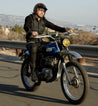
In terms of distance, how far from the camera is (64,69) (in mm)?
4418

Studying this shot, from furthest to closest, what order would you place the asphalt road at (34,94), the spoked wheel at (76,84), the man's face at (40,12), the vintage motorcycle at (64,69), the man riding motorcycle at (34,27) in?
the man's face at (40,12)
the man riding motorcycle at (34,27)
the asphalt road at (34,94)
the vintage motorcycle at (64,69)
the spoked wheel at (76,84)

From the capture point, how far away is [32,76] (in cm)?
508

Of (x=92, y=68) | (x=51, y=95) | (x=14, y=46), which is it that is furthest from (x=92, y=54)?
(x=14, y=46)

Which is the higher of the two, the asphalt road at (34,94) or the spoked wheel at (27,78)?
the spoked wheel at (27,78)

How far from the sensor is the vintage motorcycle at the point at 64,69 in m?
4.21

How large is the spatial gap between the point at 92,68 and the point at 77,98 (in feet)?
12.4

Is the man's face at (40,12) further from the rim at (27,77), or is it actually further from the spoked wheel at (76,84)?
the spoked wheel at (76,84)


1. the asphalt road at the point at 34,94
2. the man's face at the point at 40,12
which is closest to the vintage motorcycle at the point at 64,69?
the asphalt road at the point at 34,94

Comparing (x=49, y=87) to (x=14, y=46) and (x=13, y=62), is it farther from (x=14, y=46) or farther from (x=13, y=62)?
(x=14, y=46)

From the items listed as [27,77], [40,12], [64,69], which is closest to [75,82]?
[64,69]

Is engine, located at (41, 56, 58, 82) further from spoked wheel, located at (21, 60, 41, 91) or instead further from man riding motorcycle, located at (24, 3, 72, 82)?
spoked wheel, located at (21, 60, 41, 91)

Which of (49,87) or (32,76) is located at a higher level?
(32,76)

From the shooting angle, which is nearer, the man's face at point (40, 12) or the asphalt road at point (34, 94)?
the asphalt road at point (34, 94)

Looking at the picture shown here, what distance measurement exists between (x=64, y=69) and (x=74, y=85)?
337 mm
